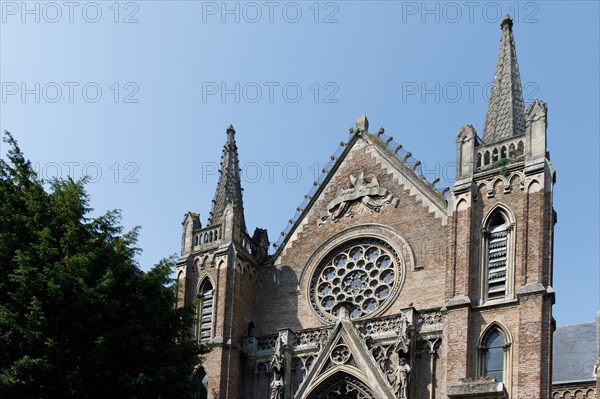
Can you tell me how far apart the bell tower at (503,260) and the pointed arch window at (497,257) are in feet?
0.09

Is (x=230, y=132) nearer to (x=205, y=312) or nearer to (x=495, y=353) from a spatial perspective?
(x=205, y=312)

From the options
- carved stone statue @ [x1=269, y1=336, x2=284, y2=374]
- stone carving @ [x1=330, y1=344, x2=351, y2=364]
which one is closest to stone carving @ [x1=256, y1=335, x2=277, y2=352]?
carved stone statue @ [x1=269, y1=336, x2=284, y2=374]

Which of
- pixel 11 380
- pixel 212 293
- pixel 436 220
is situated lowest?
pixel 11 380

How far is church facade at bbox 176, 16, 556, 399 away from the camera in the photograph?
26.4 metres

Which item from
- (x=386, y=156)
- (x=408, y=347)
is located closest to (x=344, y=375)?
(x=408, y=347)

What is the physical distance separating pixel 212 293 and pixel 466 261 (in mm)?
8934

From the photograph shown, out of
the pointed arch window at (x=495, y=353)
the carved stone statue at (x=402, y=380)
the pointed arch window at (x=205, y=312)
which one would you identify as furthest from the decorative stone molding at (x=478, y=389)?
the pointed arch window at (x=205, y=312)

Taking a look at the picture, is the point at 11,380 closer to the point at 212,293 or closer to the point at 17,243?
the point at 17,243

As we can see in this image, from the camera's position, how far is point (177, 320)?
2541 centimetres

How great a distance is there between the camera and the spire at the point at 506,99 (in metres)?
29.8

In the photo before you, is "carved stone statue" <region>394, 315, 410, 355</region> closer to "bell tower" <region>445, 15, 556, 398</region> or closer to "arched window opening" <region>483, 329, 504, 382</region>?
"bell tower" <region>445, 15, 556, 398</region>

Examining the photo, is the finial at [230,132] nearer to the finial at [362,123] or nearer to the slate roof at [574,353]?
the finial at [362,123]

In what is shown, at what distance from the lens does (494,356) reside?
2627 cm

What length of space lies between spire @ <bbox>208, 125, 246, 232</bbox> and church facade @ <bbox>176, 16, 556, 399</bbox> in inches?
2.0
